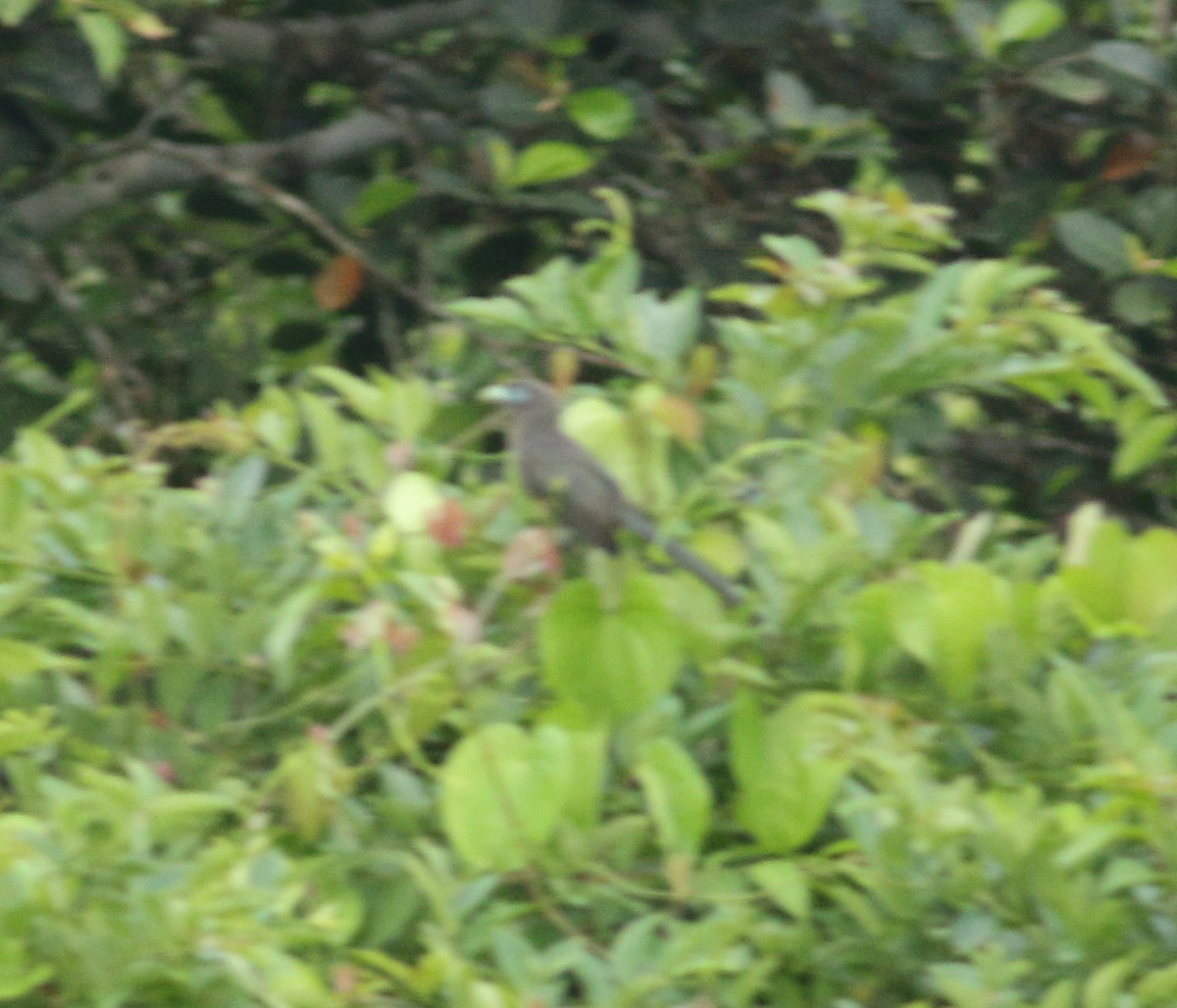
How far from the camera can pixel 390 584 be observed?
2.55m

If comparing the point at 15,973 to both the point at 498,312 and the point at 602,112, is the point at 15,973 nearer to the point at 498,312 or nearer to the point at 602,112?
the point at 498,312

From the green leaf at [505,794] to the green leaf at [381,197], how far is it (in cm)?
242

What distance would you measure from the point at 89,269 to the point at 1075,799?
395cm

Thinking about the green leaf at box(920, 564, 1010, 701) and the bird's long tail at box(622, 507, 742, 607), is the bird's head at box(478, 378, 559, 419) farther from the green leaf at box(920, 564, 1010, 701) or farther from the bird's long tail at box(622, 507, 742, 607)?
the green leaf at box(920, 564, 1010, 701)

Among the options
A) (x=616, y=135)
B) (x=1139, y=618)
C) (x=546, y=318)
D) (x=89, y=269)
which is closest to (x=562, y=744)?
(x=1139, y=618)

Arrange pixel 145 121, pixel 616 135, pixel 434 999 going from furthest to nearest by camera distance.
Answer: pixel 145 121 < pixel 616 135 < pixel 434 999

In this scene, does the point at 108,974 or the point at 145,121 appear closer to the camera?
the point at 108,974

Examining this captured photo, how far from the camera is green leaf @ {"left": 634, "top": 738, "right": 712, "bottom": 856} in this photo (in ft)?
7.34

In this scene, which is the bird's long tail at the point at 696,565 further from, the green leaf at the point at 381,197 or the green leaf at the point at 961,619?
the green leaf at the point at 381,197

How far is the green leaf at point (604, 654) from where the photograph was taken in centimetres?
233

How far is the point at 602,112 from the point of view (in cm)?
433

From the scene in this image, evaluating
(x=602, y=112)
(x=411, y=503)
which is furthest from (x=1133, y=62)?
(x=411, y=503)

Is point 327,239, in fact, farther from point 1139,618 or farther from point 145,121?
point 1139,618

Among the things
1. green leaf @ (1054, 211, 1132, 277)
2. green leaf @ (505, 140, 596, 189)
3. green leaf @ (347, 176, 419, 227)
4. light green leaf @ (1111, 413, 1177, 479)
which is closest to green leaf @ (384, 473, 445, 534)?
light green leaf @ (1111, 413, 1177, 479)
